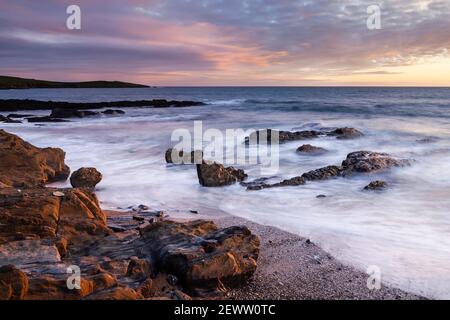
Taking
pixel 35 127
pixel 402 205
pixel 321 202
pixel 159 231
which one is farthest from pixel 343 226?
pixel 35 127

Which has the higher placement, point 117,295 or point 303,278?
point 117,295

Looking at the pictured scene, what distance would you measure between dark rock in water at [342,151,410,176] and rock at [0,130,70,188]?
25.2 feet

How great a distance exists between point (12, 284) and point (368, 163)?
1019 centimetres

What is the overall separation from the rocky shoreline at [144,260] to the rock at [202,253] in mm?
12

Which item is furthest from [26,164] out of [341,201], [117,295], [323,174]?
[323,174]

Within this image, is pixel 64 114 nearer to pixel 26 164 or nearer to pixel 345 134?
pixel 345 134

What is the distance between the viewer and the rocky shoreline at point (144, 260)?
14.3ft

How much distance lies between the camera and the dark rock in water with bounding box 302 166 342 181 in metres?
11.2

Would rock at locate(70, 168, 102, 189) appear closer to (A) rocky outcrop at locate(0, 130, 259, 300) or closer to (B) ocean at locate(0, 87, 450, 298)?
(B) ocean at locate(0, 87, 450, 298)

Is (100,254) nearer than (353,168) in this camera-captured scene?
Yes

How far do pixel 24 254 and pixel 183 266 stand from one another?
184 cm

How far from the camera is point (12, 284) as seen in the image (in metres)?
3.97

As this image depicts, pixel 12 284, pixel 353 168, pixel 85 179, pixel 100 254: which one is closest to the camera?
pixel 12 284

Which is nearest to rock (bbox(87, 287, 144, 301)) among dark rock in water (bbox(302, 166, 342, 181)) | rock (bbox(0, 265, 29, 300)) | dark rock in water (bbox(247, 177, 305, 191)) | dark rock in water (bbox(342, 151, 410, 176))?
rock (bbox(0, 265, 29, 300))
